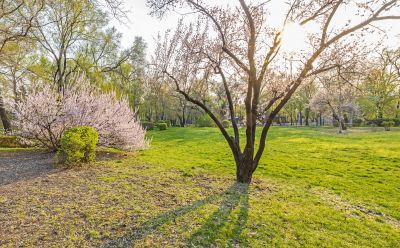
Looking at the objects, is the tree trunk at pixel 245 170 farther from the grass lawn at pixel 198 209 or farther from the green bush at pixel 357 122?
the green bush at pixel 357 122

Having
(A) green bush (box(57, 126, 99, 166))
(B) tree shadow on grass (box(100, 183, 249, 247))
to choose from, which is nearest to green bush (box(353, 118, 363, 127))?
(B) tree shadow on grass (box(100, 183, 249, 247))

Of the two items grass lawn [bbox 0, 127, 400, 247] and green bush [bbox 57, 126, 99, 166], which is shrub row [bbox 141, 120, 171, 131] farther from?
grass lawn [bbox 0, 127, 400, 247]

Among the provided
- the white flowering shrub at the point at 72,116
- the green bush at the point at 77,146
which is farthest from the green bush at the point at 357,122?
the green bush at the point at 77,146

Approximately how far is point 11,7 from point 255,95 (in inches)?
472

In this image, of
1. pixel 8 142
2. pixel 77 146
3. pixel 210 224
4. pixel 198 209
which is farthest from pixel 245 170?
pixel 8 142

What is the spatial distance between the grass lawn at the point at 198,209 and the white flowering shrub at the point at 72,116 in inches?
91.7

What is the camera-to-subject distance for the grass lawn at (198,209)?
346cm

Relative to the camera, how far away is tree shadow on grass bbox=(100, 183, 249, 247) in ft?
10.9

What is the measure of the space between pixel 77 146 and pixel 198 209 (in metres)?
5.11

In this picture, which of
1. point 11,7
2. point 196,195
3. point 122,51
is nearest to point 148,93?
point 122,51

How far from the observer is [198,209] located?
450 centimetres

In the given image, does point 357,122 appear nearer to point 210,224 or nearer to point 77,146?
point 77,146

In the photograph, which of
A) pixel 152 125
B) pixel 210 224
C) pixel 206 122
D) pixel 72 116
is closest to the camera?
pixel 210 224

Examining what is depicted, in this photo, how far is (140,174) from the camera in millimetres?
7086
